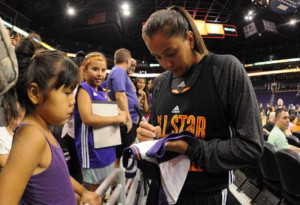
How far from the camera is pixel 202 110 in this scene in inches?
33.3

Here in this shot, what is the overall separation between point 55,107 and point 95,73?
108 centimetres

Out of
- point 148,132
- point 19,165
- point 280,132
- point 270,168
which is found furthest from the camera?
point 280,132

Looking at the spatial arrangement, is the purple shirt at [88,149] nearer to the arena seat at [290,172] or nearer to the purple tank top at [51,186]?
the purple tank top at [51,186]

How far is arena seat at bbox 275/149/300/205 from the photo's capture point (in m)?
2.17

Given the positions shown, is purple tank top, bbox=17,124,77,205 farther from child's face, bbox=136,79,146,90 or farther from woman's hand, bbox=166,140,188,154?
child's face, bbox=136,79,146,90

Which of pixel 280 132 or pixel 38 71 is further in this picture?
pixel 280 132

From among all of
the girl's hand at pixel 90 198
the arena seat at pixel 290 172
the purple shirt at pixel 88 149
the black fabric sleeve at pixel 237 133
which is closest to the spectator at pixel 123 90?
the purple shirt at pixel 88 149

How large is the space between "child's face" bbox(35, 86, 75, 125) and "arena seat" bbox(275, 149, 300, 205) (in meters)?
2.31

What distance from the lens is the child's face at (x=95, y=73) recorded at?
1879mm

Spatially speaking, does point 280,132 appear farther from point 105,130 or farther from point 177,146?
point 177,146

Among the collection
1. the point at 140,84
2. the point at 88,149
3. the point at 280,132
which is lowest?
the point at 280,132

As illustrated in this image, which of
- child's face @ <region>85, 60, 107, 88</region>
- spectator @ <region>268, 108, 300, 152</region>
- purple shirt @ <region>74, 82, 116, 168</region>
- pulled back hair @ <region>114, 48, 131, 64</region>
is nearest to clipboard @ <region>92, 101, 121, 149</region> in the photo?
purple shirt @ <region>74, 82, 116, 168</region>

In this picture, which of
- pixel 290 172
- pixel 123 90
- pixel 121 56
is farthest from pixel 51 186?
pixel 290 172

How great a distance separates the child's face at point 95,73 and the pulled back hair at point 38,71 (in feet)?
3.16
